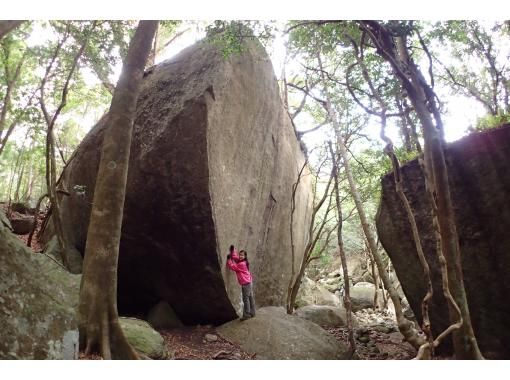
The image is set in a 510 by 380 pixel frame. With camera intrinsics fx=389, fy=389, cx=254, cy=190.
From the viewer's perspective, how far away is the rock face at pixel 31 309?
357cm

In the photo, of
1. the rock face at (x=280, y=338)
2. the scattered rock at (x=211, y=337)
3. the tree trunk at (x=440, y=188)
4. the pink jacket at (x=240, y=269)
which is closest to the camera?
the tree trunk at (x=440, y=188)

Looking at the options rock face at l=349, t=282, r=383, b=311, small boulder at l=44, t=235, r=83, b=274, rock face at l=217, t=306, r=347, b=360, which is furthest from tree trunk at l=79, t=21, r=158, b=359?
rock face at l=349, t=282, r=383, b=311

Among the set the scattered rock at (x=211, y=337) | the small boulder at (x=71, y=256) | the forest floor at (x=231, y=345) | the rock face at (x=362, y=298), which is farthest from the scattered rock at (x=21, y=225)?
the rock face at (x=362, y=298)

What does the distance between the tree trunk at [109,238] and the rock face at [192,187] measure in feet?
7.41

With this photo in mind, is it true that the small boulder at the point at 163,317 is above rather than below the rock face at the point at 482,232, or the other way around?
below

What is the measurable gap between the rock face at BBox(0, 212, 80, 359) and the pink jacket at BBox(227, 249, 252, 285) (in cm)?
485

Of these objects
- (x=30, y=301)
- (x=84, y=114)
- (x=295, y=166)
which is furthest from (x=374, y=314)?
(x=84, y=114)

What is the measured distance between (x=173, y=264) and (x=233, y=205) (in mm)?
2064

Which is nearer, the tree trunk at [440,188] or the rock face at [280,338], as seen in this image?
the tree trunk at [440,188]

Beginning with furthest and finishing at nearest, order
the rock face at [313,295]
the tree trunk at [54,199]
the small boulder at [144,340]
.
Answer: the rock face at [313,295]
the tree trunk at [54,199]
the small boulder at [144,340]

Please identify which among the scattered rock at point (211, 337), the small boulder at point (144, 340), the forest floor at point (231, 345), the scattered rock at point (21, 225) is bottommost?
the forest floor at point (231, 345)

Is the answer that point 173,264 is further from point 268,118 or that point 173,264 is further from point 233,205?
point 268,118

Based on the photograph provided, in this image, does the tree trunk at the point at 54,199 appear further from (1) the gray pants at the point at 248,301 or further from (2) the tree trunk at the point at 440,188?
(2) the tree trunk at the point at 440,188

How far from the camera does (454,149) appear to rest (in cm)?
782
